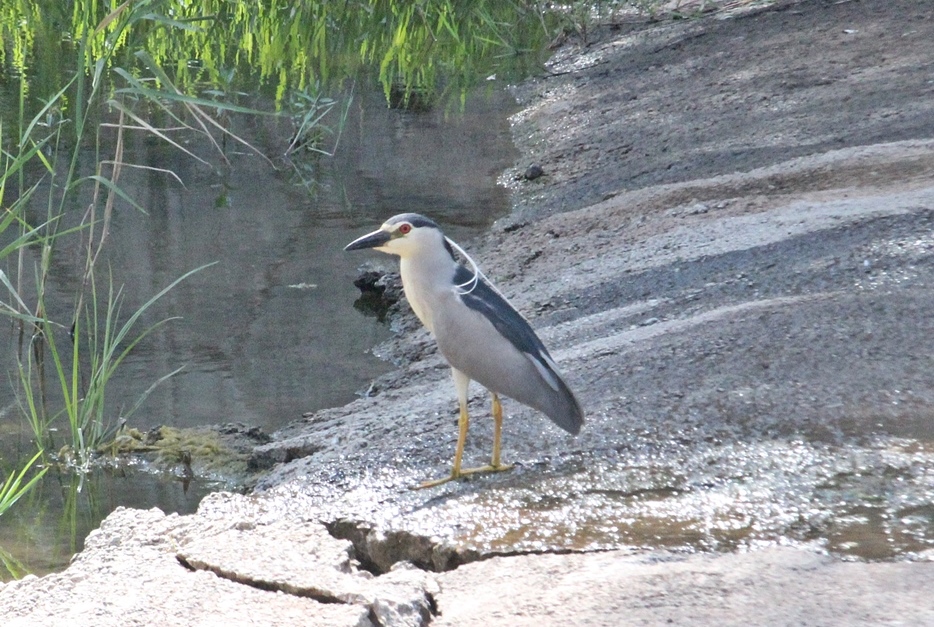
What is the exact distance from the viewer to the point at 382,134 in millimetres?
9305

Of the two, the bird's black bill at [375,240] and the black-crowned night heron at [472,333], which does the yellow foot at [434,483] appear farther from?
the bird's black bill at [375,240]

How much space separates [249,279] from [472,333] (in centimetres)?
296

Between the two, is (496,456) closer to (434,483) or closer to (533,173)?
(434,483)

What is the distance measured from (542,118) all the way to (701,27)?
→ 2323 mm

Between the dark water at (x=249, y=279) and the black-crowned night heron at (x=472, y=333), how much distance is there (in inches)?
46.4

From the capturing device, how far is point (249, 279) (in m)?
6.20

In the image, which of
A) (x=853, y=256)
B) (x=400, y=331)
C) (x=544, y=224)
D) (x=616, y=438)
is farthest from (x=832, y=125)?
(x=616, y=438)

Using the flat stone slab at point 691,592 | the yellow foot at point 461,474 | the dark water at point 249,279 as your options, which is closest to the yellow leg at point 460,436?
the yellow foot at point 461,474

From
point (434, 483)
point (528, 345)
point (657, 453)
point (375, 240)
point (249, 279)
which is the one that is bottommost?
point (249, 279)

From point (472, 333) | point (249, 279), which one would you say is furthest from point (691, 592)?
point (249, 279)

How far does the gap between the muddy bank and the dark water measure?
370mm

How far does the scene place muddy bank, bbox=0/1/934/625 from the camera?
2.60 metres

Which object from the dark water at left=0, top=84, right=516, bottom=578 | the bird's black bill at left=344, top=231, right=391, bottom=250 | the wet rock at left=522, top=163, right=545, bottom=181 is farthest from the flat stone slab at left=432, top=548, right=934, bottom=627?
the wet rock at left=522, top=163, right=545, bottom=181

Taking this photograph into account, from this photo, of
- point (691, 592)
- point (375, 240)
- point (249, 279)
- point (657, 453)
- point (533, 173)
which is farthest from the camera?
point (533, 173)
